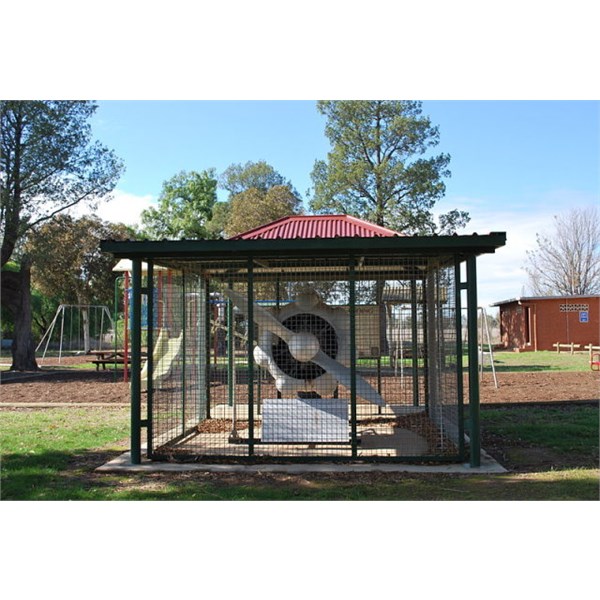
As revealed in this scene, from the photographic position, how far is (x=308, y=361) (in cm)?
851

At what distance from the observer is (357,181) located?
30531 millimetres

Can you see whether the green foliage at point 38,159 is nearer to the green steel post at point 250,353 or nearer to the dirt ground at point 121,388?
the dirt ground at point 121,388

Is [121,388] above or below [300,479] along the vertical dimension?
above

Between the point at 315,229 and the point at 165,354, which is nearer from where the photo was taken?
the point at 165,354

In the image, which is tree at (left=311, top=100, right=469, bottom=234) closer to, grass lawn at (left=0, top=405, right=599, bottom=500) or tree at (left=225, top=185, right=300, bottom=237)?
tree at (left=225, top=185, right=300, bottom=237)

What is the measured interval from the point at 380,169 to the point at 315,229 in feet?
71.7

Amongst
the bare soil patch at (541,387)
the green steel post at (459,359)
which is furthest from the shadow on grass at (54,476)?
the bare soil patch at (541,387)

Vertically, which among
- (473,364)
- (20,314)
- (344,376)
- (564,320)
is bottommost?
(344,376)

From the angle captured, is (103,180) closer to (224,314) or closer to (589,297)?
(224,314)

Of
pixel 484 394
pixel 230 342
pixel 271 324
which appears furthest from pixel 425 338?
pixel 484 394

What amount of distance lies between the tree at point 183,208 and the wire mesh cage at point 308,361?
1498 inches

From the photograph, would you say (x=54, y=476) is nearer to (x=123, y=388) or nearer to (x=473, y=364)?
(x=473, y=364)

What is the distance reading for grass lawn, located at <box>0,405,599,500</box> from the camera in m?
6.23

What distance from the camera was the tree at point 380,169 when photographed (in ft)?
99.1
